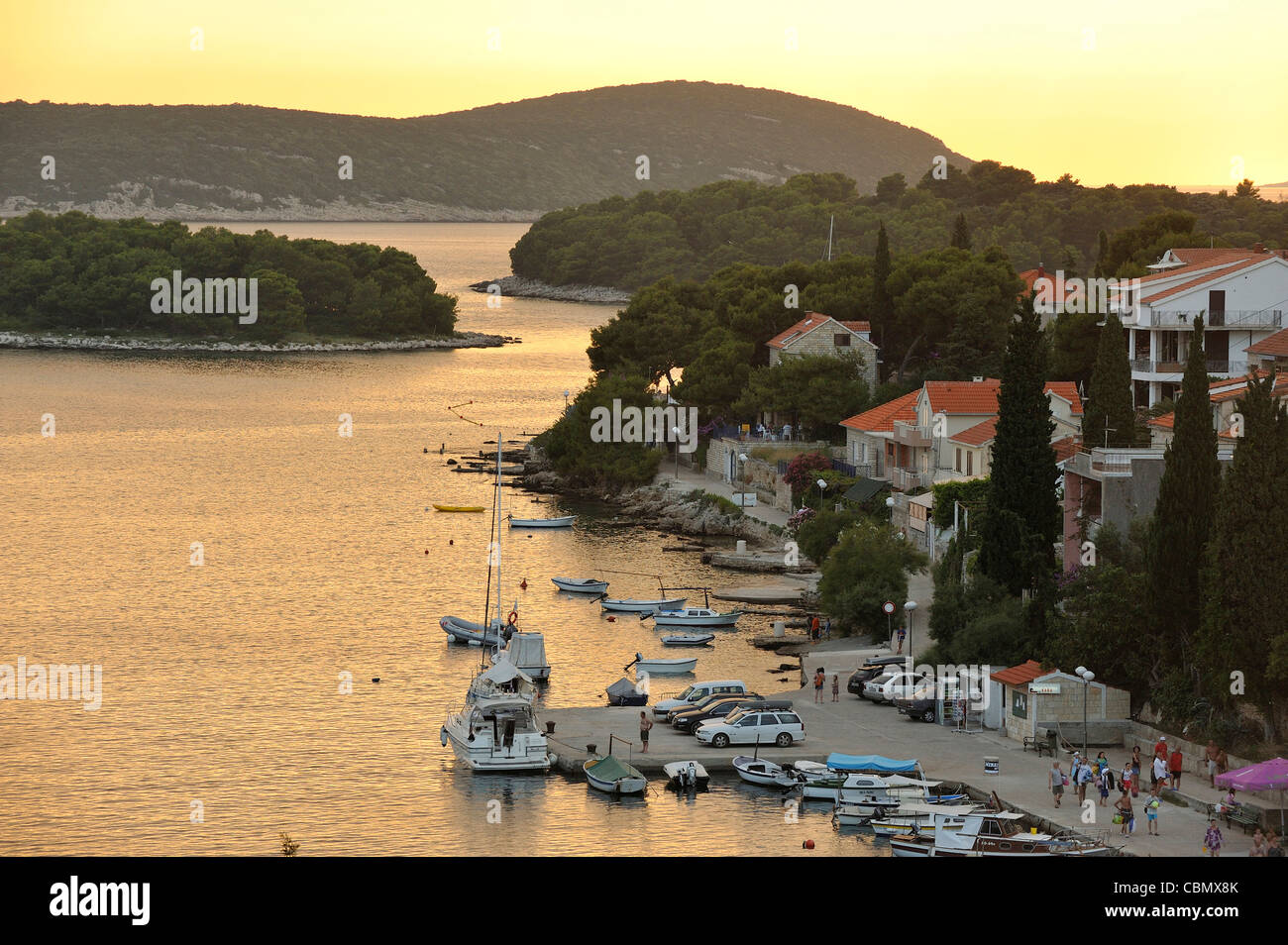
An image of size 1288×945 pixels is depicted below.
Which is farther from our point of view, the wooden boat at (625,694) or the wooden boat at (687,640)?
the wooden boat at (687,640)

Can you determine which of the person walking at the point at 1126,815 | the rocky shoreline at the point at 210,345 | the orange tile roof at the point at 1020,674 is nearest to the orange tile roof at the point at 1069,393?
the orange tile roof at the point at 1020,674

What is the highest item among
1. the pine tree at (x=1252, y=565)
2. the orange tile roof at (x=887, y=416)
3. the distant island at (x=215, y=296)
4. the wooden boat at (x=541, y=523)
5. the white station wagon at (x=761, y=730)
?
the distant island at (x=215, y=296)

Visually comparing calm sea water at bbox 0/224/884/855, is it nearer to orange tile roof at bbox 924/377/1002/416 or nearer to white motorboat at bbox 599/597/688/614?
white motorboat at bbox 599/597/688/614

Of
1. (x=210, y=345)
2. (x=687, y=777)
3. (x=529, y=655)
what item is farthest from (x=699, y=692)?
(x=210, y=345)

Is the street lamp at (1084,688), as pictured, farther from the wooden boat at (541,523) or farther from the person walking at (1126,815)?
the wooden boat at (541,523)

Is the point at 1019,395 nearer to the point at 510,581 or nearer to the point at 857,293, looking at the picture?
the point at 510,581

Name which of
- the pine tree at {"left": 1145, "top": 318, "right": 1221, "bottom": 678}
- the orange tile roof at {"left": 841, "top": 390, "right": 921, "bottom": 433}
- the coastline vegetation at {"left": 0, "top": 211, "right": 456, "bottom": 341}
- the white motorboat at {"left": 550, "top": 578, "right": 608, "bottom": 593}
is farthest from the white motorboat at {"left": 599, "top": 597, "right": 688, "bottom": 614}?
the coastline vegetation at {"left": 0, "top": 211, "right": 456, "bottom": 341}
